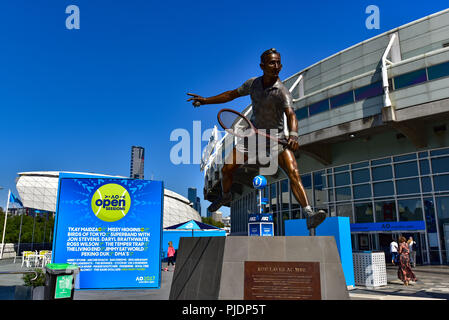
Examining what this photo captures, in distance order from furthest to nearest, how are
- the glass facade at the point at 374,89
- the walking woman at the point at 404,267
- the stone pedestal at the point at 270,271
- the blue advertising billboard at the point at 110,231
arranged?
1. the glass facade at the point at 374,89
2. the walking woman at the point at 404,267
3. the blue advertising billboard at the point at 110,231
4. the stone pedestal at the point at 270,271

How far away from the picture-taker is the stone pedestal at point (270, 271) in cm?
464

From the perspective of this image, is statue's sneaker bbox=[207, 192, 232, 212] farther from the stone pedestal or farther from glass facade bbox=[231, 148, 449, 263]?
glass facade bbox=[231, 148, 449, 263]

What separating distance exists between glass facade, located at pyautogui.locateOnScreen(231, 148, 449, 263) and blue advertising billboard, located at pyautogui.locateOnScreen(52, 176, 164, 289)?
13.9m

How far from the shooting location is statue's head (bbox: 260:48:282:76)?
19.5 feet

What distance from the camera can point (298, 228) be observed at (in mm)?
12133

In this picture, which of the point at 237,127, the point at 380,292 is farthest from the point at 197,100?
the point at 380,292

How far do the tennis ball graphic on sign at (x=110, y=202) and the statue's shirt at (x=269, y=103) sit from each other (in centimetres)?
685

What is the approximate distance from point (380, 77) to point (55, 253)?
57.6ft

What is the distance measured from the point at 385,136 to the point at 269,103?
1635cm

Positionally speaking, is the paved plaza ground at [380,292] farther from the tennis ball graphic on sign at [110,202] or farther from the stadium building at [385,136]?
the stadium building at [385,136]

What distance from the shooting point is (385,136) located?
1992 centimetres

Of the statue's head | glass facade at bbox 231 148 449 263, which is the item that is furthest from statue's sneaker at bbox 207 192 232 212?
glass facade at bbox 231 148 449 263

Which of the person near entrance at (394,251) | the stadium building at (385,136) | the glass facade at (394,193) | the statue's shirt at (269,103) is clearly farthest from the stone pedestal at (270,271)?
the glass facade at (394,193)
